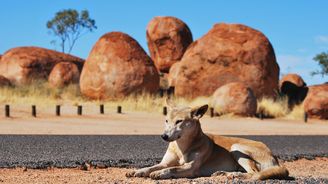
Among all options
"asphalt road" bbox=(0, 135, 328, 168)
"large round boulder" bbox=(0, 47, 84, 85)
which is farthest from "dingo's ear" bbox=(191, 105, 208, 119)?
"large round boulder" bbox=(0, 47, 84, 85)

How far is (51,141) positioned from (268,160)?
7.49m

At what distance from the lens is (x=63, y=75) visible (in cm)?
3784

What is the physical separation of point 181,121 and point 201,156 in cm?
64

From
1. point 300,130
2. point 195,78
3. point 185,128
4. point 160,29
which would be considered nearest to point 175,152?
point 185,128

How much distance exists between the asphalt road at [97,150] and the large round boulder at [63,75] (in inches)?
819

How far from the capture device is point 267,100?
1219 inches

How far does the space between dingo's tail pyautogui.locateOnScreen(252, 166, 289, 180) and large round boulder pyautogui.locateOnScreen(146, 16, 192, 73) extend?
38394 mm

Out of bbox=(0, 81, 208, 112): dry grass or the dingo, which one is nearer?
the dingo

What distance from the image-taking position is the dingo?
8.15 meters

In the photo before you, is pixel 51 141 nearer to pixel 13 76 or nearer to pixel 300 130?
pixel 300 130

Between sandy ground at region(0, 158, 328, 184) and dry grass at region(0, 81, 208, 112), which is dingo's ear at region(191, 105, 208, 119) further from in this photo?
dry grass at region(0, 81, 208, 112)

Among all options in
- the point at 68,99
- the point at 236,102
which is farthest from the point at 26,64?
the point at 236,102

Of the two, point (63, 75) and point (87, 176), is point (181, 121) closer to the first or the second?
point (87, 176)

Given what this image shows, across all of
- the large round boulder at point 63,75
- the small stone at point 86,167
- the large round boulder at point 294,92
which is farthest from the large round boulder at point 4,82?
the small stone at point 86,167
